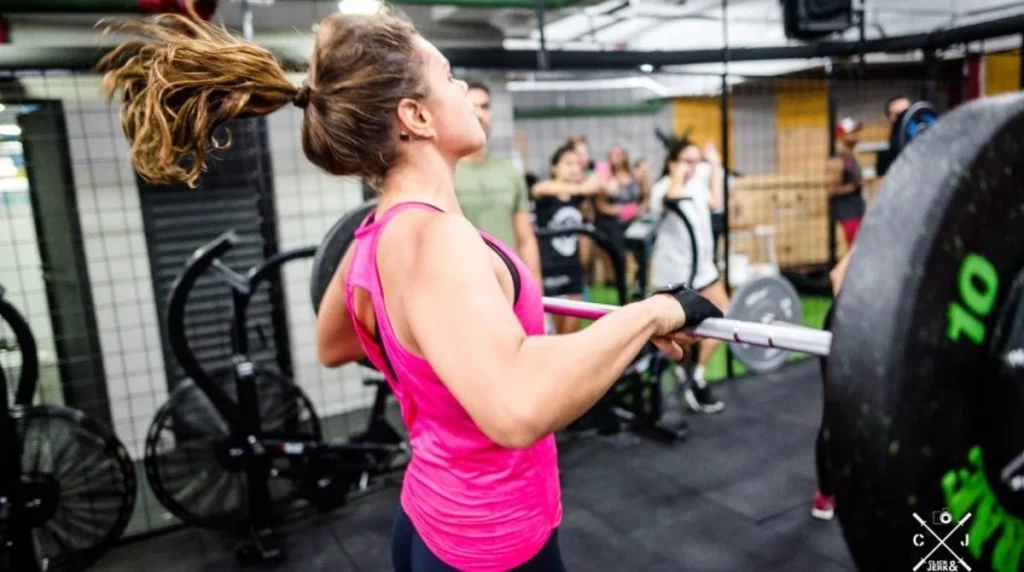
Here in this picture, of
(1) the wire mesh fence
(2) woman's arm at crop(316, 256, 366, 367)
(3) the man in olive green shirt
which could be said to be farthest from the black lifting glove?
(3) the man in olive green shirt

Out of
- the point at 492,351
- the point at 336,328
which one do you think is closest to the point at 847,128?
the point at 336,328

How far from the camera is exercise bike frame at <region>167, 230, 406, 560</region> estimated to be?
8.20 ft

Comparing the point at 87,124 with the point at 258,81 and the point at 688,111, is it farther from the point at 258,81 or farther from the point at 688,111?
the point at 688,111

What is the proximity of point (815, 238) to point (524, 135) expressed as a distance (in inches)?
136

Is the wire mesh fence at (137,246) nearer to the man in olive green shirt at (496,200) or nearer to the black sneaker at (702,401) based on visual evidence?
the man in olive green shirt at (496,200)

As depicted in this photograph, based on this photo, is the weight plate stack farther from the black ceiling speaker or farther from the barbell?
the black ceiling speaker

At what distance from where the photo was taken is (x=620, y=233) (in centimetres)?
567

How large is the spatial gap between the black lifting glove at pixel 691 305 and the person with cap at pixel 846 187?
517 centimetres

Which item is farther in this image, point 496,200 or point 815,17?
point 815,17

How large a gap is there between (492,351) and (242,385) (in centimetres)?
202

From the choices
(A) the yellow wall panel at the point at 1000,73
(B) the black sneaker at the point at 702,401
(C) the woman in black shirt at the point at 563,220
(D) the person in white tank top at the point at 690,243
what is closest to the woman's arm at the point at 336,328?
(C) the woman in black shirt at the point at 563,220

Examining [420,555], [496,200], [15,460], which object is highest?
[496,200]

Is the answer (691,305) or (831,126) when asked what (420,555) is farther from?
(831,126)

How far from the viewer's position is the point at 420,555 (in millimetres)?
1099
